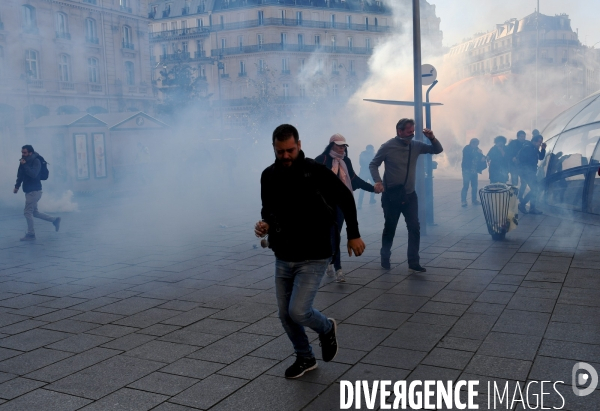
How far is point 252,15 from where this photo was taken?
124 feet

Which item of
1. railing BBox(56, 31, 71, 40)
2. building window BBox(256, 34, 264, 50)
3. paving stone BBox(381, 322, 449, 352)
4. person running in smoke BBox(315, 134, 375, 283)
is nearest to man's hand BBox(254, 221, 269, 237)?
paving stone BBox(381, 322, 449, 352)

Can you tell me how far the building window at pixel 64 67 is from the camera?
18234mm

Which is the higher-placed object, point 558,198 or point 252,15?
point 252,15

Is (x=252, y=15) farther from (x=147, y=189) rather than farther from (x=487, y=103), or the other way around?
(x=147, y=189)

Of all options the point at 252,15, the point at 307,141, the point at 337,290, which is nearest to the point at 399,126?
the point at 337,290

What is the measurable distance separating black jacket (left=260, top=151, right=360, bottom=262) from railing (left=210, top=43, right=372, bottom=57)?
33.1m

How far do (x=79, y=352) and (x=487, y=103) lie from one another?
3051 centimetres

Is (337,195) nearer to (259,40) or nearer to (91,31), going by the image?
(91,31)

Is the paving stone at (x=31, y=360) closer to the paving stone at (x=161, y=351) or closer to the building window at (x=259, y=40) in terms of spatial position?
the paving stone at (x=161, y=351)

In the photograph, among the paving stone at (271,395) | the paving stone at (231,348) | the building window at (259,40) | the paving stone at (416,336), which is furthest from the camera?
the building window at (259,40)

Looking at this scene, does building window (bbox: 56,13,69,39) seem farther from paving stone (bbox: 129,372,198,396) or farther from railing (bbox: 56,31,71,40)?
paving stone (bbox: 129,372,198,396)

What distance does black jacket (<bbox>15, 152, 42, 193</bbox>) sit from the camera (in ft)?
36.4

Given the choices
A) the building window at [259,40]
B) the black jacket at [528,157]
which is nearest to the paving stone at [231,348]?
the black jacket at [528,157]

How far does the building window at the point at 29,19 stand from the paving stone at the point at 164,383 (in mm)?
13944
